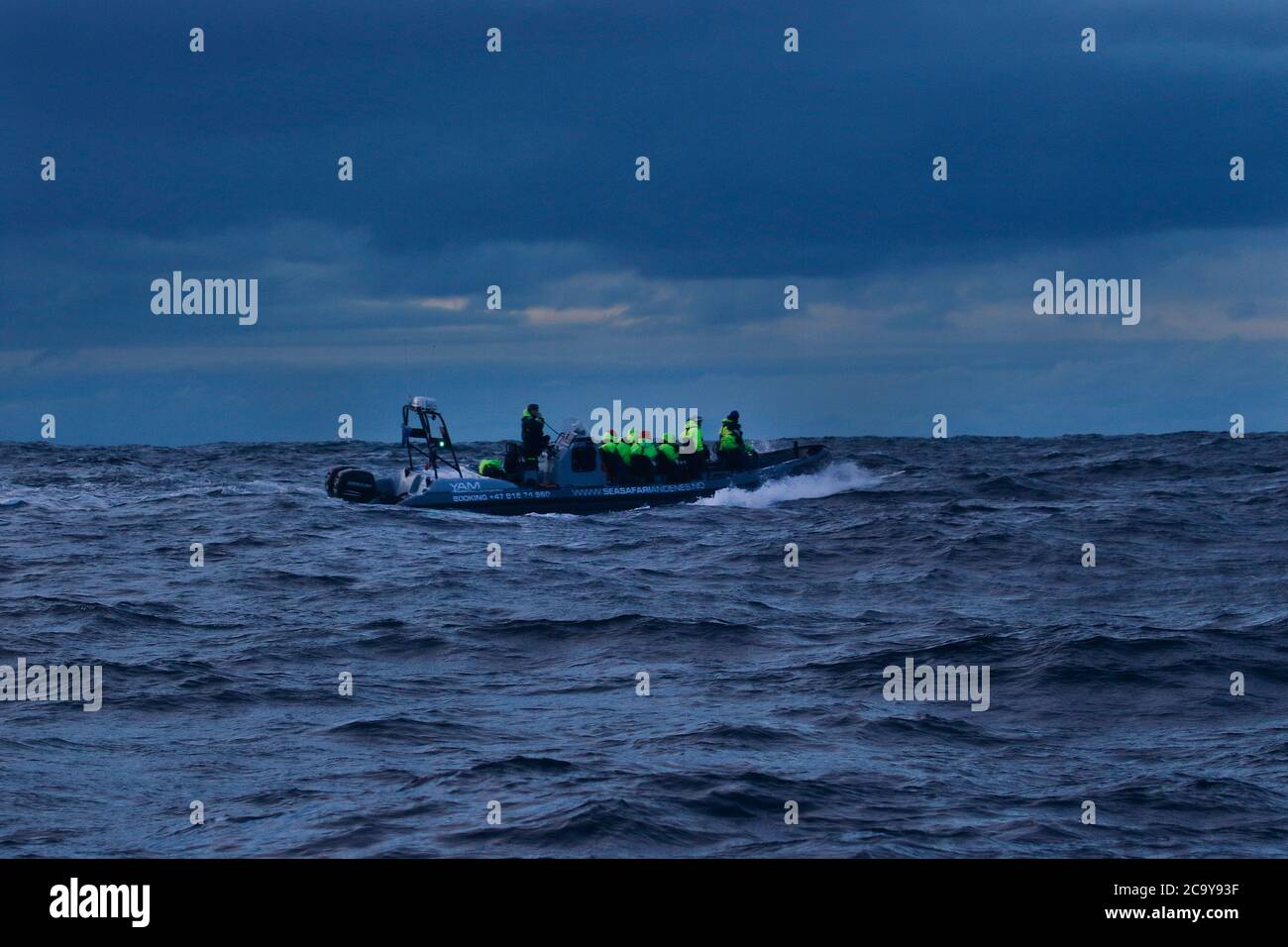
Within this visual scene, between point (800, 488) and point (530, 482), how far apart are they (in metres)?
9.20

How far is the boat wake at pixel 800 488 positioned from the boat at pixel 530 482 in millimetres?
265

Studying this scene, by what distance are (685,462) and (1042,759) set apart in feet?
87.2

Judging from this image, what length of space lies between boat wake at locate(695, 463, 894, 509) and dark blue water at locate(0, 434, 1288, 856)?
6.17m

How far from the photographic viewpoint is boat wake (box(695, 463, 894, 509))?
3675 centimetres

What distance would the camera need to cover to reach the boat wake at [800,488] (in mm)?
36750

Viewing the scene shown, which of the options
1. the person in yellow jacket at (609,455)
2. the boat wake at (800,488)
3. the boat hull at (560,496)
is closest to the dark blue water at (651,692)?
the boat hull at (560,496)

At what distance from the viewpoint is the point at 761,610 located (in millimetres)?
19000

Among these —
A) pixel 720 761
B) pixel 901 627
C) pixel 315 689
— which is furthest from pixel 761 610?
pixel 720 761

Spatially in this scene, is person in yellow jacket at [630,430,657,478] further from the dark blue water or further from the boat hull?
the dark blue water

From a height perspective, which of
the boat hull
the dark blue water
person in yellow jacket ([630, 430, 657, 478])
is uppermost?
person in yellow jacket ([630, 430, 657, 478])

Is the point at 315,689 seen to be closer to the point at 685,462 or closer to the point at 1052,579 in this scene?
the point at 1052,579

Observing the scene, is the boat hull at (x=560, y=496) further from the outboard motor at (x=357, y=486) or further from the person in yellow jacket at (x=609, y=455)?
the outboard motor at (x=357, y=486)

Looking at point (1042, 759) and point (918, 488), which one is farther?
point (918, 488)

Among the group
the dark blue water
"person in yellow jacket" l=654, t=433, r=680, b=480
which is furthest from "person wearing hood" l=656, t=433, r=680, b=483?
the dark blue water
